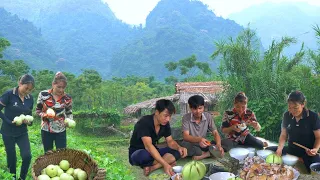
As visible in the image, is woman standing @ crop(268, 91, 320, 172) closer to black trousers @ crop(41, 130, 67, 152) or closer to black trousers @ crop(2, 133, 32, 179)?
black trousers @ crop(41, 130, 67, 152)

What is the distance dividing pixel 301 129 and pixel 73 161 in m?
2.47

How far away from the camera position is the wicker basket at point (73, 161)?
9.50 ft

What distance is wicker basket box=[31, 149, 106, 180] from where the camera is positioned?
2895mm

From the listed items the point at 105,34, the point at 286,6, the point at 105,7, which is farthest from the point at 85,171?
the point at 286,6

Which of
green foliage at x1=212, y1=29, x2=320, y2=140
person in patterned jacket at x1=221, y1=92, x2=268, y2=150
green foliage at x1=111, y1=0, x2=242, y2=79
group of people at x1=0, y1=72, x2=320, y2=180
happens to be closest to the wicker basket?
group of people at x1=0, y1=72, x2=320, y2=180

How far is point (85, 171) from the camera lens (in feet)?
10.00

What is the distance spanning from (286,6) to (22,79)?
106m

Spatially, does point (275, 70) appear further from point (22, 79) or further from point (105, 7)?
point (105, 7)

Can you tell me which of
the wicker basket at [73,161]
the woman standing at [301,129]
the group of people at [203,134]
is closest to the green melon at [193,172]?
the group of people at [203,134]

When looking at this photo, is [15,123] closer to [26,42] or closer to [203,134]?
[203,134]

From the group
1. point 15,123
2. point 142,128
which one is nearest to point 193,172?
point 142,128

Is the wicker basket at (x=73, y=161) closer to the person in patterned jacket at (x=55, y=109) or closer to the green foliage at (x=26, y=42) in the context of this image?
the person in patterned jacket at (x=55, y=109)

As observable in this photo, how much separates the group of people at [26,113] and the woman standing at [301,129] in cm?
246

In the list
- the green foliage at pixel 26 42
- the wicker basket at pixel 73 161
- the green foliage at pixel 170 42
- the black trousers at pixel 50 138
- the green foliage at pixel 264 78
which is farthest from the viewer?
the green foliage at pixel 170 42
